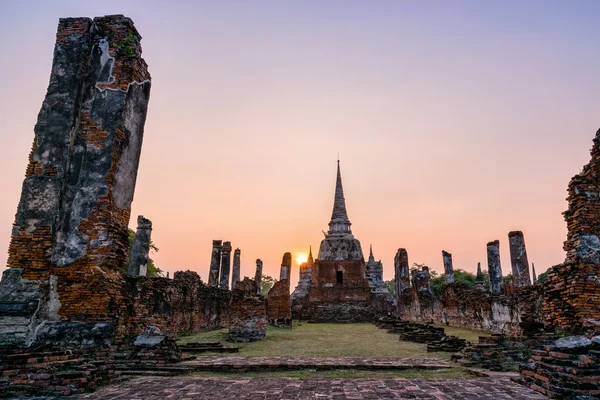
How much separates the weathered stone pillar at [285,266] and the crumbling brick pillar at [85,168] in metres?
19.2

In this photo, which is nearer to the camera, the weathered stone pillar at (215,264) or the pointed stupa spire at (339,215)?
the weathered stone pillar at (215,264)

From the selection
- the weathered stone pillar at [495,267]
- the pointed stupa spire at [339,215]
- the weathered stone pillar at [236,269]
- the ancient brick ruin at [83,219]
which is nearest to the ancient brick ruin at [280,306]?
the weathered stone pillar at [236,269]

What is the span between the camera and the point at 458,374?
657 centimetres

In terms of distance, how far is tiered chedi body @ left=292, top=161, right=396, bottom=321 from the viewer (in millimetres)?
29828

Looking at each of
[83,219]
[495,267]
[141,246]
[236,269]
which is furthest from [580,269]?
[236,269]

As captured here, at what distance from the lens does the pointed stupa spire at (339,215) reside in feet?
135

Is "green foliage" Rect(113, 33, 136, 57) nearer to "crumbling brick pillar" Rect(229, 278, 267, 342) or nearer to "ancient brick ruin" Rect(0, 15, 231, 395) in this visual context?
"ancient brick ruin" Rect(0, 15, 231, 395)

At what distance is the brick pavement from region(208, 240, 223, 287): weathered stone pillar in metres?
18.5

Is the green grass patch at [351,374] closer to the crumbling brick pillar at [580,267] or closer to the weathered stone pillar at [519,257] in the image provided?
A: the crumbling brick pillar at [580,267]

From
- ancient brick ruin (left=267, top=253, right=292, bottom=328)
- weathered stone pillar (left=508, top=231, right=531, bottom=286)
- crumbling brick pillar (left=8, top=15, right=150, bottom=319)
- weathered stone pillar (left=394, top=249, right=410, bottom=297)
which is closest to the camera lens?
crumbling brick pillar (left=8, top=15, right=150, bottom=319)

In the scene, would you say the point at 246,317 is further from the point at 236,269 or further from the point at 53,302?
the point at 236,269

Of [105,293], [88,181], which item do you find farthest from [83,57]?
[105,293]

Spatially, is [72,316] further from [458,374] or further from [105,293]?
[458,374]

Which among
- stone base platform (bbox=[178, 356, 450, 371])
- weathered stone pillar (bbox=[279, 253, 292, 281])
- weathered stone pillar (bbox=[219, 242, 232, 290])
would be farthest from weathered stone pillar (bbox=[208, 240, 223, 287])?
stone base platform (bbox=[178, 356, 450, 371])
